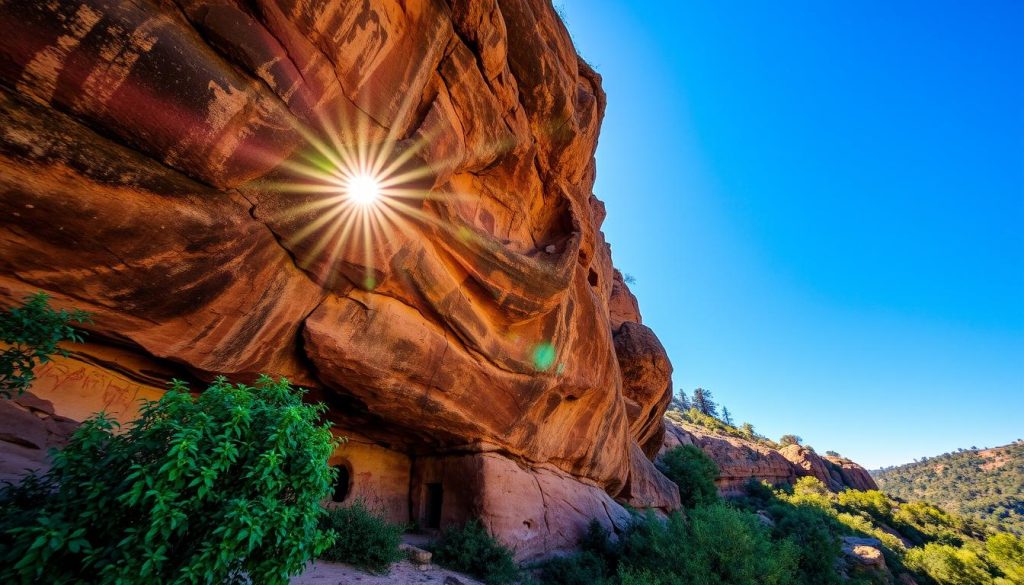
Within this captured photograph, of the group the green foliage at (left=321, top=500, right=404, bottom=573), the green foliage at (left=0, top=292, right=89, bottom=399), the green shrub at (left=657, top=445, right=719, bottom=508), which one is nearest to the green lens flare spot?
the green foliage at (left=321, top=500, right=404, bottom=573)

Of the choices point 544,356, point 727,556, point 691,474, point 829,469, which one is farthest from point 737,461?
point 544,356

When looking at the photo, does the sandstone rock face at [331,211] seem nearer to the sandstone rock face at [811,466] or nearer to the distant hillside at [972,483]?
the sandstone rock face at [811,466]

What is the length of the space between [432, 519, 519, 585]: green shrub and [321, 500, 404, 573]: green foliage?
136 cm

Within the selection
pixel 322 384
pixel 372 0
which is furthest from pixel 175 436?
pixel 372 0

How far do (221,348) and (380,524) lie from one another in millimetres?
4525

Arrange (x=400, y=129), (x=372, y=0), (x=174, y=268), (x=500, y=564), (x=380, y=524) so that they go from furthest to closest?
(x=500, y=564)
(x=380, y=524)
(x=400, y=129)
(x=372, y=0)
(x=174, y=268)

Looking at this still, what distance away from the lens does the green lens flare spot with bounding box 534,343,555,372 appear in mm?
11016

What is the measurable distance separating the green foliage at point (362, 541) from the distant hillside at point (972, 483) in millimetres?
112846

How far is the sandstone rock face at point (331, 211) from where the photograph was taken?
4.62 metres

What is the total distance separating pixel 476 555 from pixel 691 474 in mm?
20164

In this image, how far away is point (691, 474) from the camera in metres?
24.4

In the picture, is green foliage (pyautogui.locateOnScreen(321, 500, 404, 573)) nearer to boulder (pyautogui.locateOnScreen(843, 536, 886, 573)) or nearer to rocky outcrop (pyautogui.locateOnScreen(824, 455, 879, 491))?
boulder (pyautogui.locateOnScreen(843, 536, 886, 573))

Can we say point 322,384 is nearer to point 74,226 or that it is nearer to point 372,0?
point 74,226

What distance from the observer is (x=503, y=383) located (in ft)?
34.0
